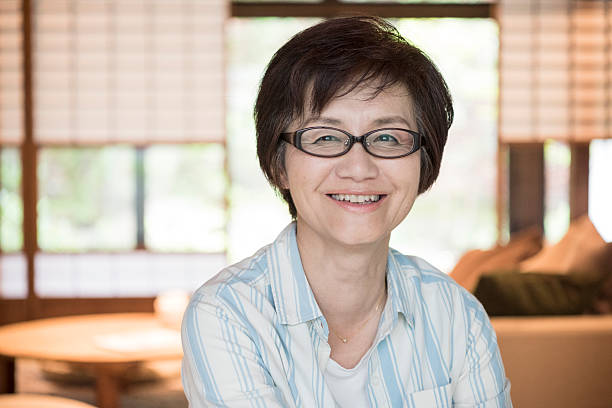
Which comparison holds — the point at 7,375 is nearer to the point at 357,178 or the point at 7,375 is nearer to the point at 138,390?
the point at 138,390

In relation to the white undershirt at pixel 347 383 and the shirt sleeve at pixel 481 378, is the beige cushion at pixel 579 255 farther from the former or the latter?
the white undershirt at pixel 347 383

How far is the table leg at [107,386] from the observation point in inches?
108

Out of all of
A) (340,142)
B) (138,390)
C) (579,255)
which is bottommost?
(138,390)

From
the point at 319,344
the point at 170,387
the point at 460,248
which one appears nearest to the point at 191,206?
the point at 170,387

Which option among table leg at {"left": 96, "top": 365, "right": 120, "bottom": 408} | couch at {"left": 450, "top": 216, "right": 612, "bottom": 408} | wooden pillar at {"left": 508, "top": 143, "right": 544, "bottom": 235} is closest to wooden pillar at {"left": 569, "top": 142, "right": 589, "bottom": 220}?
wooden pillar at {"left": 508, "top": 143, "right": 544, "bottom": 235}

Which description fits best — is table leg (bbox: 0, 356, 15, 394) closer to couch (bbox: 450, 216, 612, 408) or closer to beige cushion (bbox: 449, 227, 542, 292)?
couch (bbox: 450, 216, 612, 408)

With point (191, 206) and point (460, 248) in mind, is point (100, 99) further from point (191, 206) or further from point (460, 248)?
point (460, 248)

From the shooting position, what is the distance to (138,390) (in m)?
3.35

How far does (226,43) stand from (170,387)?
265 cm

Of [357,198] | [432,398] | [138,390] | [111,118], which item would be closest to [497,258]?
[138,390]

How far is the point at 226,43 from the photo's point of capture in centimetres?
516

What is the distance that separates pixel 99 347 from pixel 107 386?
170 millimetres

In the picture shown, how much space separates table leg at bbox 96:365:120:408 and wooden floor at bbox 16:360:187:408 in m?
0.56

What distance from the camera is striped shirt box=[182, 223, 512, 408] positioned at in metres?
1.13
